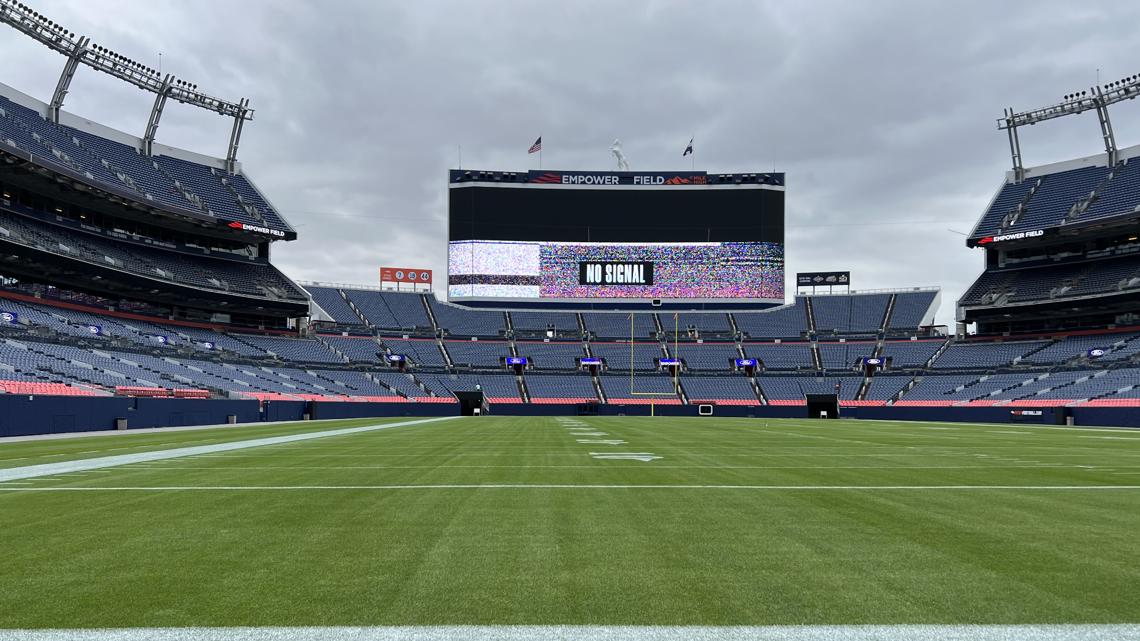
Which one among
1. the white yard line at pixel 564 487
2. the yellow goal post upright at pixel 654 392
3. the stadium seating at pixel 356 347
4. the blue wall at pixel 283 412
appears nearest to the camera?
the white yard line at pixel 564 487

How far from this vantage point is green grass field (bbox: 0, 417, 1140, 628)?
148 inches

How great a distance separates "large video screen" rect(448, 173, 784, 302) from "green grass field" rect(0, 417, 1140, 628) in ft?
208

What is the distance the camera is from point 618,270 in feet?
243

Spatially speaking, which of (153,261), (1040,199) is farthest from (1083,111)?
(153,261)

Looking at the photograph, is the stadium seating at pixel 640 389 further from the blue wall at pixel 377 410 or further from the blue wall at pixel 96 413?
the blue wall at pixel 96 413

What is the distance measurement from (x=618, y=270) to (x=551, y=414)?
20019mm

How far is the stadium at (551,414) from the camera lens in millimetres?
4027

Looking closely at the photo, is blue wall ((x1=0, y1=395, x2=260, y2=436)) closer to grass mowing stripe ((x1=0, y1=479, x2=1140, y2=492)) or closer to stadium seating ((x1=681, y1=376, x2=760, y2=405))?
grass mowing stripe ((x1=0, y1=479, x2=1140, y2=492))

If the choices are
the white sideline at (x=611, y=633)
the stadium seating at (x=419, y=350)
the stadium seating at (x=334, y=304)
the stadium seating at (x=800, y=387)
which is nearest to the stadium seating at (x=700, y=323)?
the stadium seating at (x=800, y=387)

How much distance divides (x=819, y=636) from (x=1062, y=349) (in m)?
65.1

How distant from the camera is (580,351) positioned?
7069 cm

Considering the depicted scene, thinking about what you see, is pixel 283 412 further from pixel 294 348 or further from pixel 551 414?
pixel 551 414

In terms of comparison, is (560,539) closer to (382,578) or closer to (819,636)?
(382,578)

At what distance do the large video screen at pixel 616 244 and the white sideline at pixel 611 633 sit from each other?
231 feet
